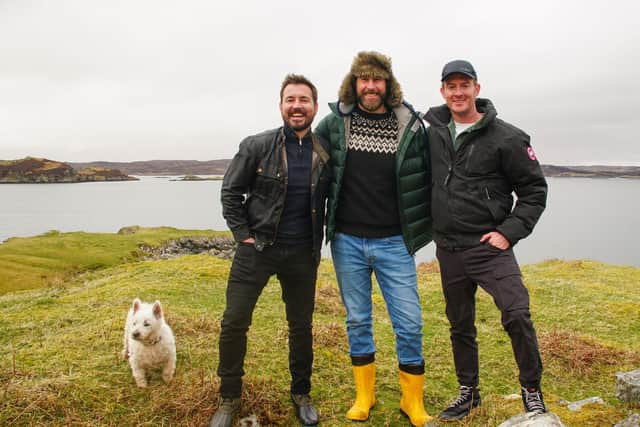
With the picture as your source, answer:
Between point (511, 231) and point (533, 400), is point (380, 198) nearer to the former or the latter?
point (511, 231)

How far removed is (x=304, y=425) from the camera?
19.3 feet

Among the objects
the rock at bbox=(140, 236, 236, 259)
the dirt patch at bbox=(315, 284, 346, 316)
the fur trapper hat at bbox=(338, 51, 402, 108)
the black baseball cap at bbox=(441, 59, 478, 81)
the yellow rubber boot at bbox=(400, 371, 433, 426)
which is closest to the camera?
the black baseball cap at bbox=(441, 59, 478, 81)

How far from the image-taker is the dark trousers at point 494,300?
4.84 metres

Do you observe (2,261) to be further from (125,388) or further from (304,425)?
(304,425)

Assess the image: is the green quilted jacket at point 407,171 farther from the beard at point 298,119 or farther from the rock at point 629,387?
the rock at point 629,387

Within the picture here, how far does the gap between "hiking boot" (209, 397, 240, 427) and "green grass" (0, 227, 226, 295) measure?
20918 millimetres

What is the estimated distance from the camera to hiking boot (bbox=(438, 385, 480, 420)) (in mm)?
5594

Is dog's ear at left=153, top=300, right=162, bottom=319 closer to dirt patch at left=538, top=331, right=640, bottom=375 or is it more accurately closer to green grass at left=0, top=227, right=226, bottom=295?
dirt patch at left=538, top=331, right=640, bottom=375

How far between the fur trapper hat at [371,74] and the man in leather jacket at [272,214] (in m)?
0.52

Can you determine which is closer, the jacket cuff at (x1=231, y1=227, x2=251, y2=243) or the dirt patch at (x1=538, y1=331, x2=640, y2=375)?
the jacket cuff at (x1=231, y1=227, x2=251, y2=243)

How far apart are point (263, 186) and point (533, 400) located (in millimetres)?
3993

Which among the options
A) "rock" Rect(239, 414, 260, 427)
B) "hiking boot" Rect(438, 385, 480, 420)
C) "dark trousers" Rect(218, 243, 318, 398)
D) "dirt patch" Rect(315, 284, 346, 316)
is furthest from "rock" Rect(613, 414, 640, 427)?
"dirt patch" Rect(315, 284, 346, 316)

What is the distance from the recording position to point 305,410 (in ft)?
19.7

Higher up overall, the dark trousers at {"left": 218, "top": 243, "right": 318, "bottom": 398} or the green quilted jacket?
the green quilted jacket
